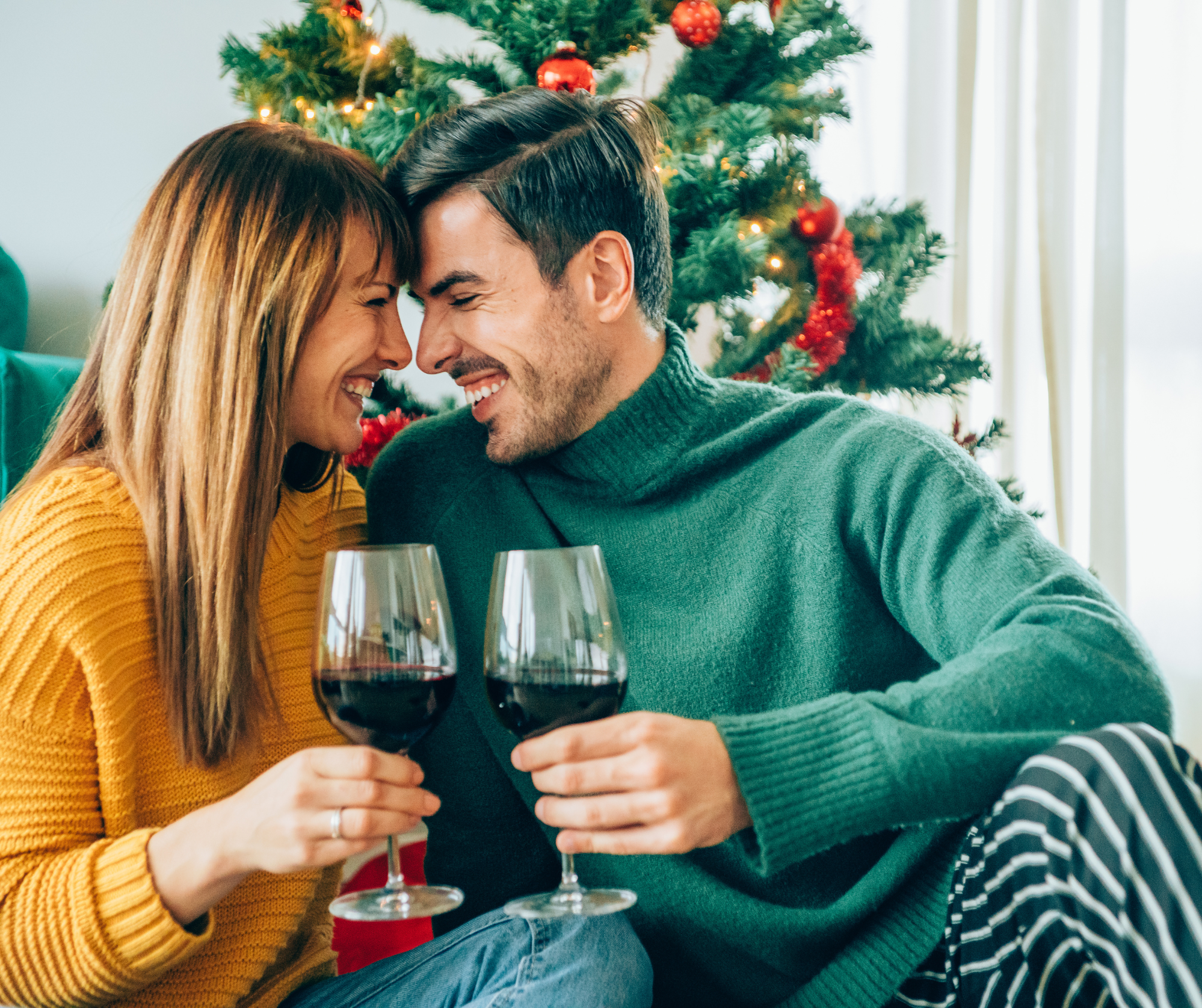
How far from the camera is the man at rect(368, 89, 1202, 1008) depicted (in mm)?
817

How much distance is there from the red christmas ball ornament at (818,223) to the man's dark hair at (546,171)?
0.55m

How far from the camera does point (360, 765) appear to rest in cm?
74

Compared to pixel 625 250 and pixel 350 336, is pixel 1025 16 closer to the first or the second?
pixel 625 250

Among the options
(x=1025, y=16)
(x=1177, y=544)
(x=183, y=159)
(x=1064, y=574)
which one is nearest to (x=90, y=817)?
(x=183, y=159)

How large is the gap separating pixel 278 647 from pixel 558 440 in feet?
1.52

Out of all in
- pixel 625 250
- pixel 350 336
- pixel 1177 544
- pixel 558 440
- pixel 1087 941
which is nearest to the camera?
pixel 1087 941

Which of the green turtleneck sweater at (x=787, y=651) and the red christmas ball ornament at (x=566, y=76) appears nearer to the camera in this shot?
the green turtleneck sweater at (x=787, y=651)

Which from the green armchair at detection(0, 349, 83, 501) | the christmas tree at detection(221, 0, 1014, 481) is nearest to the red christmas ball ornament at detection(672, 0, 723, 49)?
the christmas tree at detection(221, 0, 1014, 481)

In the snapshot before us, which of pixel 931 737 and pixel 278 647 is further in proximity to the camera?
pixel 278 647

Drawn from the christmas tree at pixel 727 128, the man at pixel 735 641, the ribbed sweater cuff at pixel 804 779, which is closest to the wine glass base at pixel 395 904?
the man at pixel 735 641

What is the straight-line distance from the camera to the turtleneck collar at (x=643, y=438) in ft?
4.32

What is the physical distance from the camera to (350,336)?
45.9 inches

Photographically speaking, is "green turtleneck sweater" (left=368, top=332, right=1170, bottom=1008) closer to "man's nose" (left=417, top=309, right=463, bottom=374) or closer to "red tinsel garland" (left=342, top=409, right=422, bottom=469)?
"man's nose" (left=417, top=309, right=463, bottom=374)

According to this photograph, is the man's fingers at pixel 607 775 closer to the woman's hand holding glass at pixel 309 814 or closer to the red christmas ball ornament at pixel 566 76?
the woman's hand holding glass at pixel 309 814
